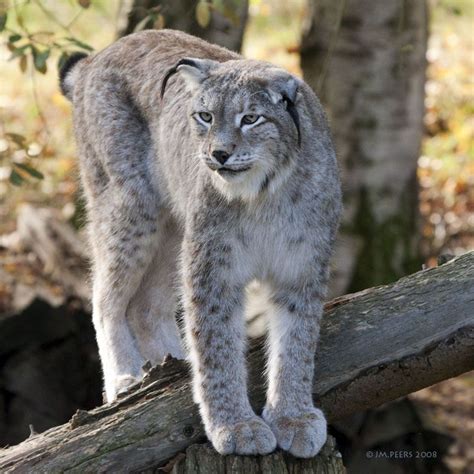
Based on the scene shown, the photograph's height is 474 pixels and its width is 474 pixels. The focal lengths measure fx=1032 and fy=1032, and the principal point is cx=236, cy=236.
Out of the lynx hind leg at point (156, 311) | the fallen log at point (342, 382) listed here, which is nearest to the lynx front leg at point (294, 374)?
the fallen log at point (342, 382)

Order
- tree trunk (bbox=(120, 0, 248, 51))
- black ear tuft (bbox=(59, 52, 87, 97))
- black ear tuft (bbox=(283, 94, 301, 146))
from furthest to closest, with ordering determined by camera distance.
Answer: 1. tree trunk (bbox=(120, 0, 248, 51))
2. black ear tuft (bbox=(59, 52, 87, 97))
3. black ear tuft (bbox=(283, 94, 301, 146))

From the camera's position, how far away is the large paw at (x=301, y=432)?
4332mm

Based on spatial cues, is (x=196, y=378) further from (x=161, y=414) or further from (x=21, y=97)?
(x=21, y=97)

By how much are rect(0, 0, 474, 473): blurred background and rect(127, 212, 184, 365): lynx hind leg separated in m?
0.99

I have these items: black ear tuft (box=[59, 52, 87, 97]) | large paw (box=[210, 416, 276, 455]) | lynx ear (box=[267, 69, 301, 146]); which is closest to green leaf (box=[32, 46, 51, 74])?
black ear tuft (box=[59, 52, 87, 97])

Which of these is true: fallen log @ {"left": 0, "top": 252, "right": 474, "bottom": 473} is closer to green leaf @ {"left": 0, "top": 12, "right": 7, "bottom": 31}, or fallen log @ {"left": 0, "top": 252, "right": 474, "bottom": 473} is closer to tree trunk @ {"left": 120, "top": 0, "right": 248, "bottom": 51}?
green leaf @ {"left": 0, "top": 12, "right": 7, "bottom": 31}

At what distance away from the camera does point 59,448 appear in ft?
14.7

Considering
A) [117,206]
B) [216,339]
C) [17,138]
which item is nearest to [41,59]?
[17,138]

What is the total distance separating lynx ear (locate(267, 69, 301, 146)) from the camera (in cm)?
441

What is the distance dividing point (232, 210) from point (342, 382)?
0.91 m

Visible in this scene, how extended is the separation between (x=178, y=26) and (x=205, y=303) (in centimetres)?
321

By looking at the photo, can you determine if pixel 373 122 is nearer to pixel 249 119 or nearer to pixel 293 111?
pixel 293 111

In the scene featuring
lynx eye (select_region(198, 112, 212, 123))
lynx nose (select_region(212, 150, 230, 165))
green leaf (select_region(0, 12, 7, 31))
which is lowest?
green leaf (select_region(0, 12, 7, 31))

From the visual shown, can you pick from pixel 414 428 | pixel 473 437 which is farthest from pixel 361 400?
pixel 473 437
